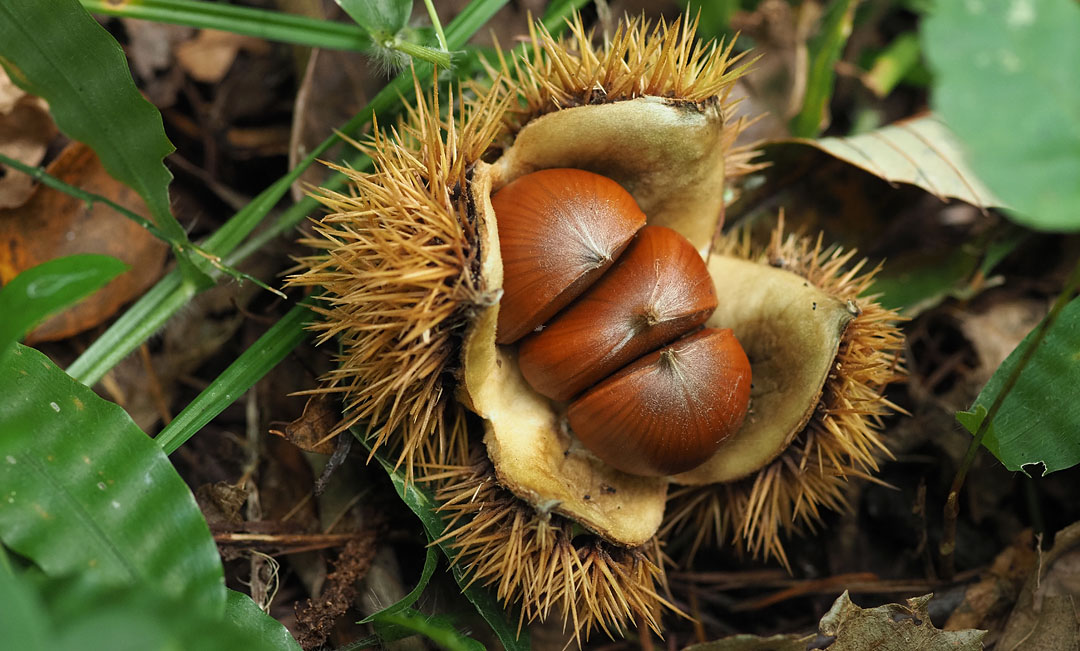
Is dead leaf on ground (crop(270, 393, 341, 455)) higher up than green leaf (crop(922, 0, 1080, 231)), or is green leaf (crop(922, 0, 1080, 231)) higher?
green leaf (crop(922, 0, 1080, 231))

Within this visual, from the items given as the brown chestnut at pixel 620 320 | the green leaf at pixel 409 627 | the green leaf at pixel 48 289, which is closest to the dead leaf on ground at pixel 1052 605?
the brown chestnut at pixel 620 320

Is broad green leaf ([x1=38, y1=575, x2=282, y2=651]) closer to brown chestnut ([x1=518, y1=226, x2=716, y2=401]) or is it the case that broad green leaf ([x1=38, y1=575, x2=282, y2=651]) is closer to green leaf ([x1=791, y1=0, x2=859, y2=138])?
brown chestnut ([x1=518, y1=226, x2=716, y2=401])

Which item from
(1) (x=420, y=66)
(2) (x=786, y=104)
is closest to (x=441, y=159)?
(1) (x=420, y=66)

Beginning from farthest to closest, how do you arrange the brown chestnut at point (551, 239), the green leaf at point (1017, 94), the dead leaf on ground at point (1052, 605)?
1. the dead leaf on ground at point (1052, 605)
2. the brown chestnut at point (551, 239)
3. the green leaf at point (1017, 94)

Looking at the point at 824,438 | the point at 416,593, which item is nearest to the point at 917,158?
the point at 824,438

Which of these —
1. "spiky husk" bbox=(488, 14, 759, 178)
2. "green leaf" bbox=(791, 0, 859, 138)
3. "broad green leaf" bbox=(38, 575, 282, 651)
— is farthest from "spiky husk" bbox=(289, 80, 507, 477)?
"green leaf" bbox=(791, 0, 859, 138)

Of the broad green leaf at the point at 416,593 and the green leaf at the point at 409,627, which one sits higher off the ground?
the broad green leaf at the point at 416,593

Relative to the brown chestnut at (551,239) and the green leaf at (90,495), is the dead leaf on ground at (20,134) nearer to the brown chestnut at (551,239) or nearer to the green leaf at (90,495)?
the green leaf at (90,495)
